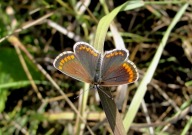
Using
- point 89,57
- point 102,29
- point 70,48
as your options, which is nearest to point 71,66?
point 89,57

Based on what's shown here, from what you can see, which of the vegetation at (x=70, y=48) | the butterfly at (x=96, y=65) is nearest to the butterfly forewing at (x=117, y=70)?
the butterfly at (x=96, y=65)

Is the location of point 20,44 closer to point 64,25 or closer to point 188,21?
point 64,25

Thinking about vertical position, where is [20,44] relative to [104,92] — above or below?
above

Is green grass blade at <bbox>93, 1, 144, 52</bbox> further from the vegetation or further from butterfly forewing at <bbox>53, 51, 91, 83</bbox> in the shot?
the vegetation

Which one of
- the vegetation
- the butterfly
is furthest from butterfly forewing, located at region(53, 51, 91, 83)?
the vegetation

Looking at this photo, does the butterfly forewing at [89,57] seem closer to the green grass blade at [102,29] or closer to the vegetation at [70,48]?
the green grass blade at [102,29]

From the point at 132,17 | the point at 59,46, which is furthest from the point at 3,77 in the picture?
the point at 132,17

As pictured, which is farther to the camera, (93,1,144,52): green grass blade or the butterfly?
(93,1,144,52): green grass blade

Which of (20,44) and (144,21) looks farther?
(144,21)
